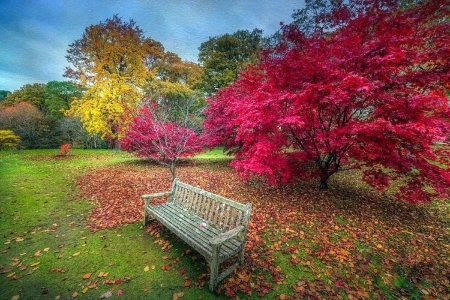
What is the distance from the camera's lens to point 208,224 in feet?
11.6

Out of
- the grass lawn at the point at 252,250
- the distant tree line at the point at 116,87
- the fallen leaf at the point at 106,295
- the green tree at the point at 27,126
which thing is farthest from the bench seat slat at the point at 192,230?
the green tree at the point at 27,126

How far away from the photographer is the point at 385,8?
14.7 ft

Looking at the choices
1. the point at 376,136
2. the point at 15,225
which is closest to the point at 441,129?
the point at 376,136

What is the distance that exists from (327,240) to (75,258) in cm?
471

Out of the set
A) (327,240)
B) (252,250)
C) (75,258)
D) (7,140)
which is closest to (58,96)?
(7,140)

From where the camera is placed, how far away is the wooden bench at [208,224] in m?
2.66

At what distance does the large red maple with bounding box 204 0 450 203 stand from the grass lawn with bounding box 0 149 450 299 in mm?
1030

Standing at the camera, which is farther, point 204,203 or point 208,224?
point 204,203

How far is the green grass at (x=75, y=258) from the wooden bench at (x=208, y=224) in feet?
1.50

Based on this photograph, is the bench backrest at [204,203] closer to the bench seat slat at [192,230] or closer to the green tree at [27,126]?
the bench seat slat at [192,230]

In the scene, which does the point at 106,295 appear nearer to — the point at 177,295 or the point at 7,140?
the point at 177,295

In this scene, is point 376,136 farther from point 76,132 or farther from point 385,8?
point 76,132

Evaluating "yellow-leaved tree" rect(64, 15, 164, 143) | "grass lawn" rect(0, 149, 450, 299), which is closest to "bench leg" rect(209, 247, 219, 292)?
"grass lawn" rect(0, 149, 450, 299)

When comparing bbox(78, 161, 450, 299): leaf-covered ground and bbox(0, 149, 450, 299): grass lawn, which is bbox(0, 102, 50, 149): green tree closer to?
bbox(0, 149, 450, 299): grass lawn
